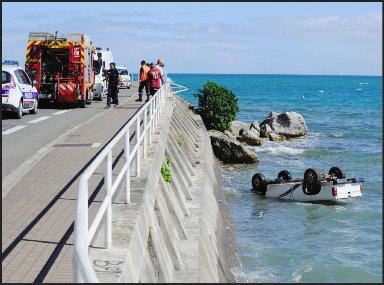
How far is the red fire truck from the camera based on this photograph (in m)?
27.6

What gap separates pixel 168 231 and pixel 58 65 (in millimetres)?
19777

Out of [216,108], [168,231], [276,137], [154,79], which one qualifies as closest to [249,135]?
[216,108]

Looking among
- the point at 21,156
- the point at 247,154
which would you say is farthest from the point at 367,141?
the point at 21,156

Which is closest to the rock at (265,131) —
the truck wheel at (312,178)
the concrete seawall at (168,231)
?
the truck wheel at (312,178)

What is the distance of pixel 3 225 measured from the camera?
813cm

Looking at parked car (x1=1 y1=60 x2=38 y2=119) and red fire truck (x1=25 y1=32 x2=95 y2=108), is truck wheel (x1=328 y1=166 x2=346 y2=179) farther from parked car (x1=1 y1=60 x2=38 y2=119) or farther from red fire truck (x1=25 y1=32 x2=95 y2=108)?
parked car (x1=1 y1=60 x2=38 y2=119)

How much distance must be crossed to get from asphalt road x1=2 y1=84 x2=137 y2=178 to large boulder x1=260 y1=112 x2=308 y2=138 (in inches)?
609

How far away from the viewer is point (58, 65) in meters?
28.5

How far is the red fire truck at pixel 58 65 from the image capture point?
1086 inches

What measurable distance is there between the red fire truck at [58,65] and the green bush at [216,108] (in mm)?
7836

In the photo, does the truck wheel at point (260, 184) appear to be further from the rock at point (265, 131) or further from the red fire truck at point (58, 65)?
the rock at point (265, 131)

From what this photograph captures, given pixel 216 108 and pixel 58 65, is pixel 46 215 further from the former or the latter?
pixel 216 108

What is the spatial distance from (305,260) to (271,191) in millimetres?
7530

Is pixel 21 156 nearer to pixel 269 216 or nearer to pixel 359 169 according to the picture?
pixel 269 216
